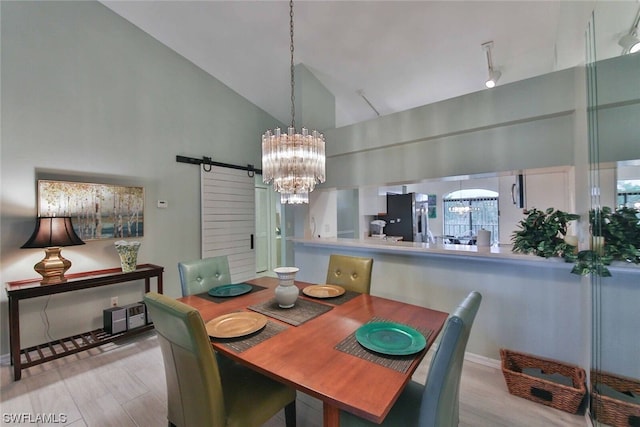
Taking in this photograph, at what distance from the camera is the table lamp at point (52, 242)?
240 cm

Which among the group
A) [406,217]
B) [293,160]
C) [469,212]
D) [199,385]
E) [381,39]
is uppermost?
[381,39]

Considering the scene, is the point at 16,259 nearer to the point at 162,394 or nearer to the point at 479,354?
the point at 162,394

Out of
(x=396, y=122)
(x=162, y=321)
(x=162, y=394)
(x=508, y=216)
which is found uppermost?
(x=396, y=122)

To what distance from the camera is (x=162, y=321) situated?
1228mm

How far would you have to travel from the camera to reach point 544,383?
6.12 feet

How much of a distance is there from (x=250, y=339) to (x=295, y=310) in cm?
44

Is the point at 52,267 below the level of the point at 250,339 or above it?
above

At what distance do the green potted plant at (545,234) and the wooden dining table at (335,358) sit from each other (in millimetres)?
1061

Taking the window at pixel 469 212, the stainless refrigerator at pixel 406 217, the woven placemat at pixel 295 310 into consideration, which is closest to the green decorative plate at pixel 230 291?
the woven placemat at pixel 295 310

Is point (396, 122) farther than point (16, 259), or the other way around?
point (396, 122)

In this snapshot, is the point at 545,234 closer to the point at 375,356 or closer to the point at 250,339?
the point at 375,356

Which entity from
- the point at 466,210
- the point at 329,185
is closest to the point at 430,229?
the point at 466,210

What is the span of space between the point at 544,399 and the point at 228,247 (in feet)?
13.7

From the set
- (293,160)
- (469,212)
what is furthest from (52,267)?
(469,212)
